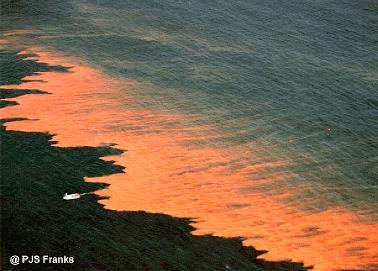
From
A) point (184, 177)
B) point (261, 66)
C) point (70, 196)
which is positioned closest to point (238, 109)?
point (261, 66)

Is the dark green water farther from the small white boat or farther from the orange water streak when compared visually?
the small white boat

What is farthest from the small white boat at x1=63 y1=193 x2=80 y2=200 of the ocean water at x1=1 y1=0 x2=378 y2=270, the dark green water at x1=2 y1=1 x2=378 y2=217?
the dark green water at x1=2 y1=1 x2=378 y2=217

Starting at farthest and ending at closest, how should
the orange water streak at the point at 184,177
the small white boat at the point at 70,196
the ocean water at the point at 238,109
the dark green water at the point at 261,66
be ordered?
1. the dark green water at the point at 261,66
2. the small white boat at the point at 70,196
3. the ocean water at the point at 238,109
4. the orange water streak at the point at 184,177

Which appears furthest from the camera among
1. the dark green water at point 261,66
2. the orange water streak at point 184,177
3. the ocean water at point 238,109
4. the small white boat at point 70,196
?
the dark green water at point 261,66

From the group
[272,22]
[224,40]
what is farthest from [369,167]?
[272,22]

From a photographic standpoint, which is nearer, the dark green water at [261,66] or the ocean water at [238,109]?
the ocean water at [238,109]

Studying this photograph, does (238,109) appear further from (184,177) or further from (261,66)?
(184,177)

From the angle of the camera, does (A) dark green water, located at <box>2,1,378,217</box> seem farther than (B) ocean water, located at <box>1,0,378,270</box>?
Yes

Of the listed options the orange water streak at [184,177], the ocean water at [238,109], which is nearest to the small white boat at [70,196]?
the orange water streak at [184,177]

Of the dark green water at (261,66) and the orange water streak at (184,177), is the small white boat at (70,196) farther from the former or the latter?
the dark green water at (261,66)

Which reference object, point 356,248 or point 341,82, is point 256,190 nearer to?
point 356,248
